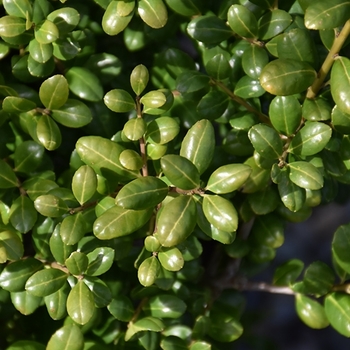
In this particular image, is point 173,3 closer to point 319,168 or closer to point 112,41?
point 112,41

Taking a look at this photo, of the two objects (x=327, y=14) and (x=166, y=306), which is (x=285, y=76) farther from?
(x=166, y=306)

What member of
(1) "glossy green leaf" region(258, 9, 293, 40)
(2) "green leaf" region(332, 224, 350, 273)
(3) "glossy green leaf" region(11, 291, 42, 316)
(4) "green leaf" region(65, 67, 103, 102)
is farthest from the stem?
(3) "glossy green leaf" region(11, 291, 42, 316)

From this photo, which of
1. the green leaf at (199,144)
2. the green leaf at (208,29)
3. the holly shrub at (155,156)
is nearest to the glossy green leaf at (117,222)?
the holly shrub at (155,156)

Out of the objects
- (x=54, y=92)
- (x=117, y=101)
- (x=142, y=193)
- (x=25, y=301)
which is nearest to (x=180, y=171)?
(x=142, y=193)

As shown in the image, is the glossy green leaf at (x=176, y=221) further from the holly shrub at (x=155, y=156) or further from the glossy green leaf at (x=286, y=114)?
the glossy green leaf at (x=286, y=114)

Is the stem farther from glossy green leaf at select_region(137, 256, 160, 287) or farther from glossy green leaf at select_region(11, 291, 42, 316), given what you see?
glossy green leaf at select_region(11, 291, 42, 316)
